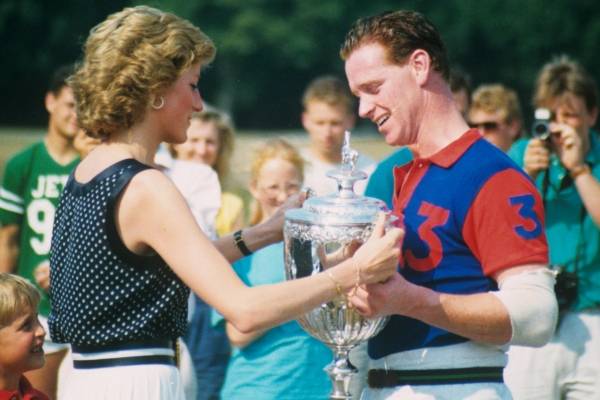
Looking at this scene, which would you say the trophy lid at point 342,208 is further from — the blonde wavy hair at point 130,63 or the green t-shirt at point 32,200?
the green t-shirt at point 32,200

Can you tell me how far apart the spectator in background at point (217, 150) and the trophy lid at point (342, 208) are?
3.40 metres

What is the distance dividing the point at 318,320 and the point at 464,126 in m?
0.72

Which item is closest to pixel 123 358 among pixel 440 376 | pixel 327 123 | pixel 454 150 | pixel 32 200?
pixel 440 376

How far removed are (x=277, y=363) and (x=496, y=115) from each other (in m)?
2.35

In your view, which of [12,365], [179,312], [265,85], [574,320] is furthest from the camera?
[265,85]

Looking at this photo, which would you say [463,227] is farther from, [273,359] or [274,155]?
[274,155]

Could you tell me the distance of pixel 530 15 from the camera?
130 feet

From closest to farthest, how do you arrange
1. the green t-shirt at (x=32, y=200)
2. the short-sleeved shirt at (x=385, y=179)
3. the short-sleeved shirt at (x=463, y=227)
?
the short-sleeved shirt at (x=463, y=227) < the short-sleeved shirt at (x=385, y=179) < the green t-shirt at (x=32, y=200)

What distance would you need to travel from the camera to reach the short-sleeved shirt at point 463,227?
3125 millimetres

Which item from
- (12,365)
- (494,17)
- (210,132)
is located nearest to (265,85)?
(494,17)

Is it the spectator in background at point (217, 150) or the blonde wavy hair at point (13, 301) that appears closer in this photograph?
the blonde wavy hair at point (13, 301)

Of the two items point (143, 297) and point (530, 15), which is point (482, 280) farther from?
point (530, 15)

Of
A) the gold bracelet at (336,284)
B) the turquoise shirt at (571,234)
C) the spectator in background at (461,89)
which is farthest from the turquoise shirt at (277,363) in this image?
the gold bracelet at (336,284)

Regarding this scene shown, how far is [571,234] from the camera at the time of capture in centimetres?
534
